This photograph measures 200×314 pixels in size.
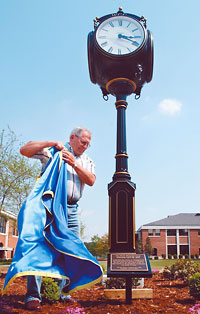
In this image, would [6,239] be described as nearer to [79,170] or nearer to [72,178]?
[72,178]

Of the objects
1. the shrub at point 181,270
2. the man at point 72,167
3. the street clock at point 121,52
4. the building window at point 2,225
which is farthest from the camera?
the building window at point 2,225

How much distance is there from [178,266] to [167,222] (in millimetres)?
55530

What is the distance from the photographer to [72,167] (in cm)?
390

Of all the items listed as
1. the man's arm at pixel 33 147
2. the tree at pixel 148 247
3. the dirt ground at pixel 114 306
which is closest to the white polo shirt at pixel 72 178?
the man's arm at pixel 33 147

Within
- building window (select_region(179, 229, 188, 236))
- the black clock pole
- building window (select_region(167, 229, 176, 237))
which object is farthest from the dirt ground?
building window (select_region(179, 229, 188, 236))

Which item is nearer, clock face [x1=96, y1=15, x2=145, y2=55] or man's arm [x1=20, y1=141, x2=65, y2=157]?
man's arm [x1=20, y1=141, x2=65, y2=157]

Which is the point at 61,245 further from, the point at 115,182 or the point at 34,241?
the point at 115,182

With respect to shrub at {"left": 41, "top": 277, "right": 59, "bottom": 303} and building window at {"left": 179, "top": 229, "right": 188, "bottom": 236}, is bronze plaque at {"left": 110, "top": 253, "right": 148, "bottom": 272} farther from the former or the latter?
building window at {"left": 179, "top": 229, "right": 188, "bottom": 236}

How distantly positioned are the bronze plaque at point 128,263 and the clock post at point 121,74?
2.16 ft

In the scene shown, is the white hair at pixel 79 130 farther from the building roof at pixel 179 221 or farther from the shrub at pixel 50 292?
the building roof at pixel 179 221

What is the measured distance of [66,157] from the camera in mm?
3809

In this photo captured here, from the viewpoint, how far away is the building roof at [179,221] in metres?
60.8

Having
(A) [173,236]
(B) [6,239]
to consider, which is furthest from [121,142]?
(A) [173,236]

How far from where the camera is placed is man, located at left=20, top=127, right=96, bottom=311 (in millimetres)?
3604
